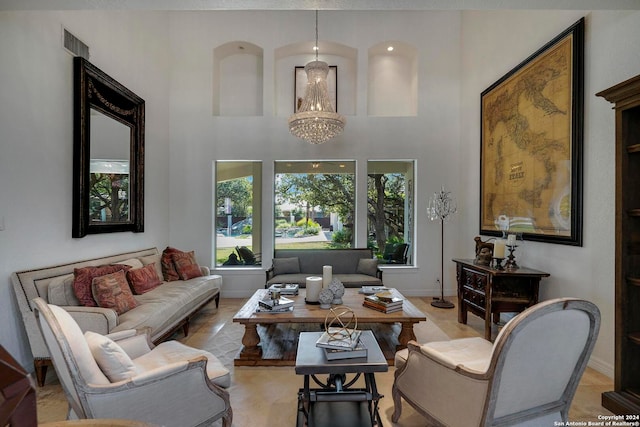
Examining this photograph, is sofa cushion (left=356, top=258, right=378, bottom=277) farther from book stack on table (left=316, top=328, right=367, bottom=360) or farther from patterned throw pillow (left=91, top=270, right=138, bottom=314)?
patterned throw pillow (left=91, top=270, right=138, bottom=314)

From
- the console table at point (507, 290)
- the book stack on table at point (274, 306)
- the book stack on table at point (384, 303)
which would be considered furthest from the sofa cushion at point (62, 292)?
the console table at point (507, 290)

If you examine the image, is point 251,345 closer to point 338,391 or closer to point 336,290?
point 336,290

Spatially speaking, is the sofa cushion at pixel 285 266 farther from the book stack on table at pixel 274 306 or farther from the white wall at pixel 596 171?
the white wall at pixel 596 171

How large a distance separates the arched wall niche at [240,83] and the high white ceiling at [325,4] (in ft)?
10.7

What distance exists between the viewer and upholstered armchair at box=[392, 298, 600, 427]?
4.99ft

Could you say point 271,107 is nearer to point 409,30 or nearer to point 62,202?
point 409,30

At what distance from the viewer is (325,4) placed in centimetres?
241

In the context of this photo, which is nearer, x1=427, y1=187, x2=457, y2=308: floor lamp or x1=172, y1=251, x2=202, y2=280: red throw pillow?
x1=172, y1=251, x2=202, y2=280: red throw pillow

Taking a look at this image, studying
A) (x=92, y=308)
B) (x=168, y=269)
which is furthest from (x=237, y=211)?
(x=92, y=308)

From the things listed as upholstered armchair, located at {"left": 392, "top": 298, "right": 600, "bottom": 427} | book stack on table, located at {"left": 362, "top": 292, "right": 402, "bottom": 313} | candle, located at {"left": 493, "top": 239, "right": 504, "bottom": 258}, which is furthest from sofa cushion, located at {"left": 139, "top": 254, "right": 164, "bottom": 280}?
candle, located at {"left": 493, "top": 239, "right": 504, "bottom": 258}

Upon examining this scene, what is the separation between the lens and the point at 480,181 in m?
4.78

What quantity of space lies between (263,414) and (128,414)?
0.91 m

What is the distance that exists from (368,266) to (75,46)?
14.8ft

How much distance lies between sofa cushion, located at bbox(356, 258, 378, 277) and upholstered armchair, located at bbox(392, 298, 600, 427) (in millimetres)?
3033
